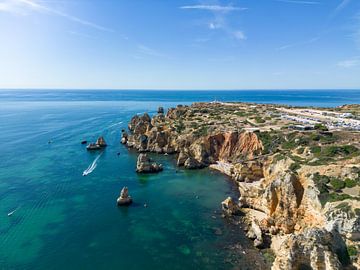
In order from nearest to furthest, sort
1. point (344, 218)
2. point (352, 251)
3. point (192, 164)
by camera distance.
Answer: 1. point (352, 251)
2. point (344, 218)
3. point (192, 164)

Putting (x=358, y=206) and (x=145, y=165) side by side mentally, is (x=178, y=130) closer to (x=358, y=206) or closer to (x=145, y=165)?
(x=145, y=165)

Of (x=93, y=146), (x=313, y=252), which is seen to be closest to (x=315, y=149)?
(x=313, y=252)

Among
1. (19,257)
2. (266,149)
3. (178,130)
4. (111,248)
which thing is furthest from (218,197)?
(178,130)

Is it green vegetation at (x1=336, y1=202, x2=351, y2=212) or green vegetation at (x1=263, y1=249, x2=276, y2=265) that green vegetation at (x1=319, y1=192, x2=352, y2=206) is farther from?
green vegetation at (x1=263, y1=249, x2=276, y2=265)

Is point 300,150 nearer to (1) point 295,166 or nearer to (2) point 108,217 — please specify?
(1) point 295,166

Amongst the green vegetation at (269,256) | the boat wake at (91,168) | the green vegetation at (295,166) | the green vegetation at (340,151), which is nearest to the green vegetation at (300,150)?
the green vegetation at (340,151)

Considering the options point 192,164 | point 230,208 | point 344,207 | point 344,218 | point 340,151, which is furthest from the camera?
point 192,164

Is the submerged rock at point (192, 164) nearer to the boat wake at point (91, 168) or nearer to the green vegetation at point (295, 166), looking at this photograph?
the boat wake at point (91, 168)

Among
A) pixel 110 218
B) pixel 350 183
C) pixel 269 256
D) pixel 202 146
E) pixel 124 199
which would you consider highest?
pixel 350 183
